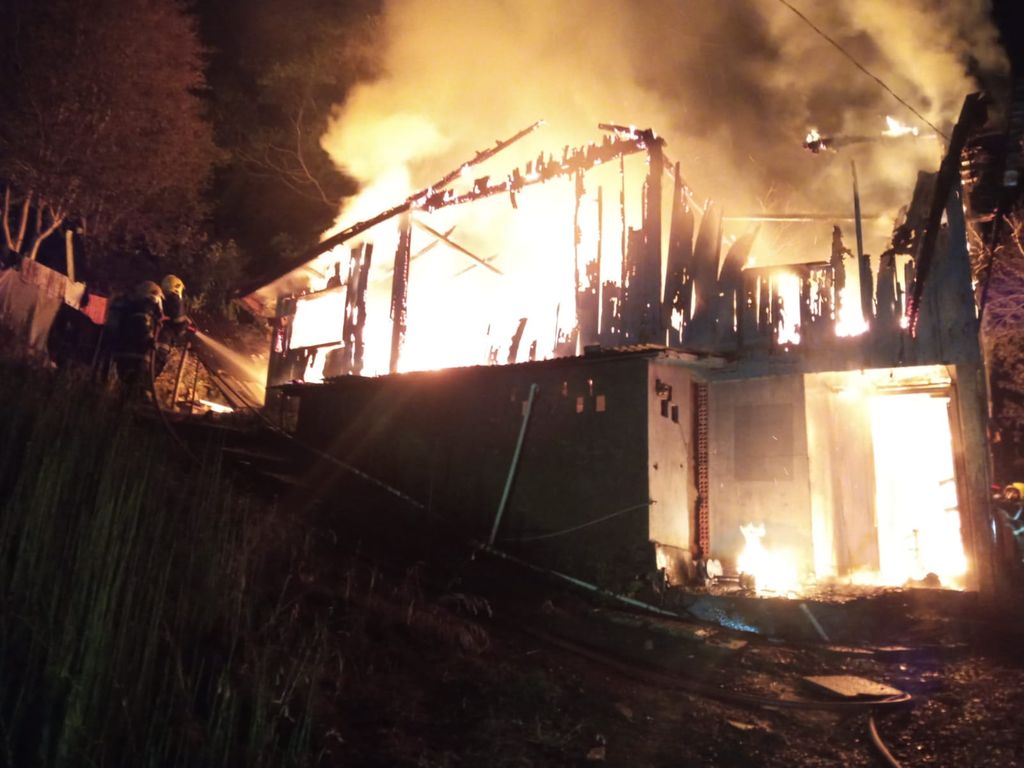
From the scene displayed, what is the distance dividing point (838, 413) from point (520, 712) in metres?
8.50

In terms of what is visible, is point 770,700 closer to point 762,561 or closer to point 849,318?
point 762,561

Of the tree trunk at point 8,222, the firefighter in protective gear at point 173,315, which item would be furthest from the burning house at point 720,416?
the tree trunk at point 8,222

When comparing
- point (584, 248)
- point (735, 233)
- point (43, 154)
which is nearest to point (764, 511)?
point (584, 248)

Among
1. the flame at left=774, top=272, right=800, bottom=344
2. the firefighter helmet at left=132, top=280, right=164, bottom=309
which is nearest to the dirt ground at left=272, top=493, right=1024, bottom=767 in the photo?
the flame at left=774, top=272, right=800, bottom=344

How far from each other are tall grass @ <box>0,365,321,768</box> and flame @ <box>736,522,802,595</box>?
299 inches

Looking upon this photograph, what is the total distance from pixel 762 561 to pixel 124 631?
9334 mm

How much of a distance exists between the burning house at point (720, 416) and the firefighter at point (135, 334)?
159 inches

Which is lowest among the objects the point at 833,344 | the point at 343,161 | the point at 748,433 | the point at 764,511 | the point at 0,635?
the point at 0,635

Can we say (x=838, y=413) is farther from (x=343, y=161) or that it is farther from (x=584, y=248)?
(x=343, y=161)

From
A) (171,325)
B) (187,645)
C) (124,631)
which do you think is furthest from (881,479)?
(171,325)

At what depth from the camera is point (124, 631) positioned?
3.65 meters

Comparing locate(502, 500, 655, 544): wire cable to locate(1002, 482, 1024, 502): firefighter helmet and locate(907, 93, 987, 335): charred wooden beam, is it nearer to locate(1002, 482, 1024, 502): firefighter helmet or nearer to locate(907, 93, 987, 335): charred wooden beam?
locate(907, 93, 987, 335): charred wooden beam

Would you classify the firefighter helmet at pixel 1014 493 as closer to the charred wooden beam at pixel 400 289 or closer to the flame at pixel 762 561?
A: the flame at pixel 762 561

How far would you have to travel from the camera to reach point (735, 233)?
16953 millimetres
